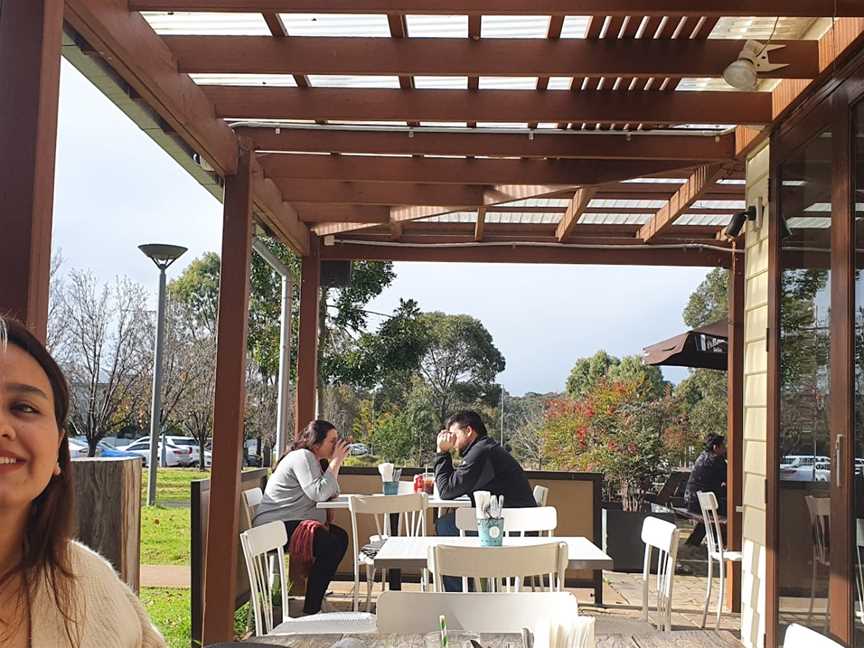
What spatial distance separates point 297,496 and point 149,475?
992 millimetres

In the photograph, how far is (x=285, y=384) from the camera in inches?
360

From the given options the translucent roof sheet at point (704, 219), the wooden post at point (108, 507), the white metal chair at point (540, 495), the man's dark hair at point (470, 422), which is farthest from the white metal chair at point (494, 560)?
the translucent roof sheet at point (704, 219)

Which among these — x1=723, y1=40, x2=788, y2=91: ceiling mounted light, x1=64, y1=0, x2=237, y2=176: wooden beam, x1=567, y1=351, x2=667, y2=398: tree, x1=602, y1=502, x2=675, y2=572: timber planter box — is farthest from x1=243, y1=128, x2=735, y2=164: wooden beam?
x1=567, y1=351, x2=667, y2=398: tree

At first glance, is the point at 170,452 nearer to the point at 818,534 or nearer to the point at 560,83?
the point at 560,83

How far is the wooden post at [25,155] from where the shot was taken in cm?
292

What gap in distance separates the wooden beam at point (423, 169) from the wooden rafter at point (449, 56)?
6.69 ft

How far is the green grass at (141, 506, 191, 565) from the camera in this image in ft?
24.0

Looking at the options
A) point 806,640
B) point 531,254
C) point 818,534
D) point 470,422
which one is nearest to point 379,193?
point 470,422

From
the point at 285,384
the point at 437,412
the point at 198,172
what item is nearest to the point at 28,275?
the point at 198,172

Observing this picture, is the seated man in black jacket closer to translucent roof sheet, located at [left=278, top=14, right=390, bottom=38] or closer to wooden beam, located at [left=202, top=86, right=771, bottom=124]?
wooden beam, located at [left=202, top=86, right=771, bottom=124]

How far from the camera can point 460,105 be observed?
5.30m

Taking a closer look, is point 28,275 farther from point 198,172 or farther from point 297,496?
point 297,496

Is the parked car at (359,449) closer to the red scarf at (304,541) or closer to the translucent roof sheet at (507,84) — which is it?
the red scarf at (304,541)

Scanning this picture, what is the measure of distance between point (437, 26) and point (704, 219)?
4.73 metres
